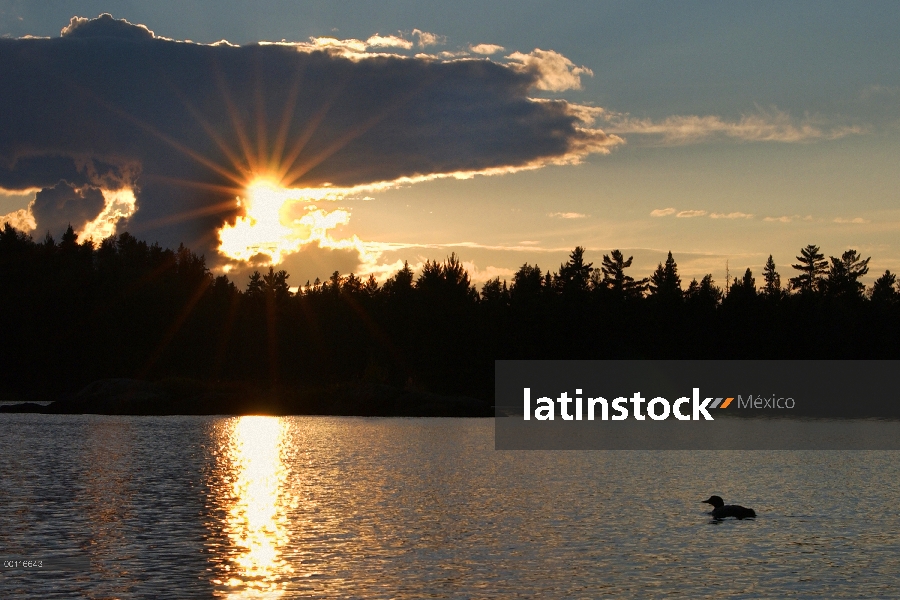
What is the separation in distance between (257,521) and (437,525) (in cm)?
741

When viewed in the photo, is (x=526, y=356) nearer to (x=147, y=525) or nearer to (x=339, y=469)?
(x=339, y=469)

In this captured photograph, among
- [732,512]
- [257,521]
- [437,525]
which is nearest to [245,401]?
[257,521]

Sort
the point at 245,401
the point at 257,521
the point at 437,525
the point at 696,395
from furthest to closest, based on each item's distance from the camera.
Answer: the point at 696,395
the point at 245,401
the point at 257,521
the point at 437,525

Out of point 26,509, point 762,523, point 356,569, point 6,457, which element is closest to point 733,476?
point 762,523

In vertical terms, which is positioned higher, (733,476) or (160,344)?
(160,344)

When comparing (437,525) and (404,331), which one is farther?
(404,331)

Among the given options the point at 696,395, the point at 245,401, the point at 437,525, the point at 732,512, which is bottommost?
the point at 437,525

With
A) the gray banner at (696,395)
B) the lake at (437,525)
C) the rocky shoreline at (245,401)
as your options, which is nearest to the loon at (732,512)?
the lake at (437,525)

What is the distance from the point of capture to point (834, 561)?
32.9 metres

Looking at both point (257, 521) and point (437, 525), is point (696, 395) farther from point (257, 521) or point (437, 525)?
point (257, 521)

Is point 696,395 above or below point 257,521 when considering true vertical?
above

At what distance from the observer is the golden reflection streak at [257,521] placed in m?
28.5

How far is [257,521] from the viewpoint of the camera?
134ft

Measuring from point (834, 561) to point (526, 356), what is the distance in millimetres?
157871
